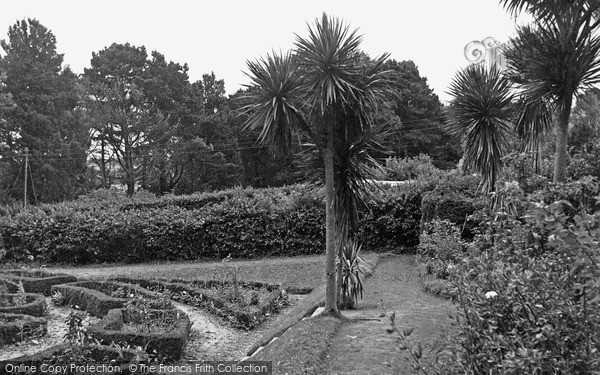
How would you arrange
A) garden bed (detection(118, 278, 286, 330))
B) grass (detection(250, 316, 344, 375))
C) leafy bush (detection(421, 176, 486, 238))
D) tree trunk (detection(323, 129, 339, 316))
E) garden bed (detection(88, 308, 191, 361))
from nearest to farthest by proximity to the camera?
grass (detection(250, 316, 344, 375)) → garden bed (detection(88, 308, 191, 361)) → tree trunk (detection(323, 129, 339, 316)) → garden bed (detection(118, 278, 286, 330)) → leafy bush (detection(421, 176, 486, 238))

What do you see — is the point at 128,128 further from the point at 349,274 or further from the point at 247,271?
the point at 349,274

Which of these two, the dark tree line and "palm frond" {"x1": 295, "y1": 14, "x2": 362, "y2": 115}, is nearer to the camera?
"palm frond" {"x1": 295, "y1": 14, "x2": 362, "y2": 115}

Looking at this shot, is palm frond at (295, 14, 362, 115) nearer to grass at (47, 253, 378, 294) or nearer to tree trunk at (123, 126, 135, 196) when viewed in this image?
grass at (47, 253, 378, 294)

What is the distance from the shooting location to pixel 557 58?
7582 mm

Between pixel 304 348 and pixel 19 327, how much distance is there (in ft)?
13.9

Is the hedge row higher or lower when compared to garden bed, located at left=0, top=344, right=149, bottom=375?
higher

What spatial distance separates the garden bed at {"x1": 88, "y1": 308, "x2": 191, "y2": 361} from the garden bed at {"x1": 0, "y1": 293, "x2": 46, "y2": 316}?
1868 mm

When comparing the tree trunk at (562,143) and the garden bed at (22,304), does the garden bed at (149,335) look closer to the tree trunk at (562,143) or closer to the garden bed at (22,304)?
the garden bed at (22,304)

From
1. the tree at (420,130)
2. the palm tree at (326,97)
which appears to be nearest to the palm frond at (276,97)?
the palm tree at (326,97)

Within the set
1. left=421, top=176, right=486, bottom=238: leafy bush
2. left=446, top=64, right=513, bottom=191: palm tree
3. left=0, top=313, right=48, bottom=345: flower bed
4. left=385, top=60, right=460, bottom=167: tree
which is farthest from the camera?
left=385, top=60, right=460, bottom=167: tree

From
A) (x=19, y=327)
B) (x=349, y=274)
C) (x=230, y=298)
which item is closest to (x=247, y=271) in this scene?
(x=230, y=298)

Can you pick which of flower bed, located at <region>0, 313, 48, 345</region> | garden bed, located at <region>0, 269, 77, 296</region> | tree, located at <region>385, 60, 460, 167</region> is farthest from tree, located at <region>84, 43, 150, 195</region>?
flower bed, located at <region>0, 313, 48, 345</region>

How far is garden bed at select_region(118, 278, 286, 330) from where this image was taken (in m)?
8.12

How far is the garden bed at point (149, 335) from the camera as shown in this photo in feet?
19.8
